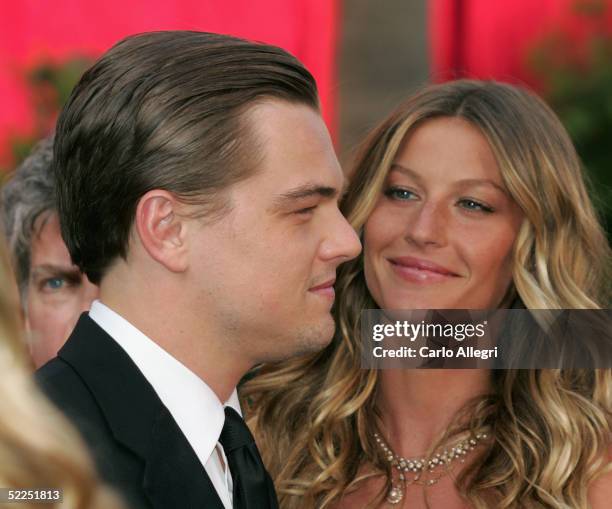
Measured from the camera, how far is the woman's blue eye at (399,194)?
2.62 m

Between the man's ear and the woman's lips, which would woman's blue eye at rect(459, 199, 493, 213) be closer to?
the woman's lips

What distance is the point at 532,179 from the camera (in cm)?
250

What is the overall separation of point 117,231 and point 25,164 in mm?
1219

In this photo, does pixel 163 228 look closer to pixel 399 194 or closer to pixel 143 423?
pixel 143 423

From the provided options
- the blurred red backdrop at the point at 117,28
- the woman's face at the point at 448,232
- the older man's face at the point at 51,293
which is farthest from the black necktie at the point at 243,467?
the blurred red backdrop at the point at 117,28

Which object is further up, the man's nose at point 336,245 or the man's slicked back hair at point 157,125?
the man's slicked back hair at point 157,125

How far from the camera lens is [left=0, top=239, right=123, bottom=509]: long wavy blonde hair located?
898 mm

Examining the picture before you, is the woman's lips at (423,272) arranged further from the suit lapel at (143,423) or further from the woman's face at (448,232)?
the suit lapel at (143,423)

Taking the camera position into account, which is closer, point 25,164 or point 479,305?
point 479,305

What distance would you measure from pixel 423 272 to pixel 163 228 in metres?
0.96

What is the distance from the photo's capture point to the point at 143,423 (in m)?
1.59

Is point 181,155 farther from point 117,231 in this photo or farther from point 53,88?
point 53,88

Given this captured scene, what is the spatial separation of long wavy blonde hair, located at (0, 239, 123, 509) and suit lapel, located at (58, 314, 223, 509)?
0.60 metres

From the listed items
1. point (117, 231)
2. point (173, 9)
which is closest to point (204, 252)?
point (117, 231)
